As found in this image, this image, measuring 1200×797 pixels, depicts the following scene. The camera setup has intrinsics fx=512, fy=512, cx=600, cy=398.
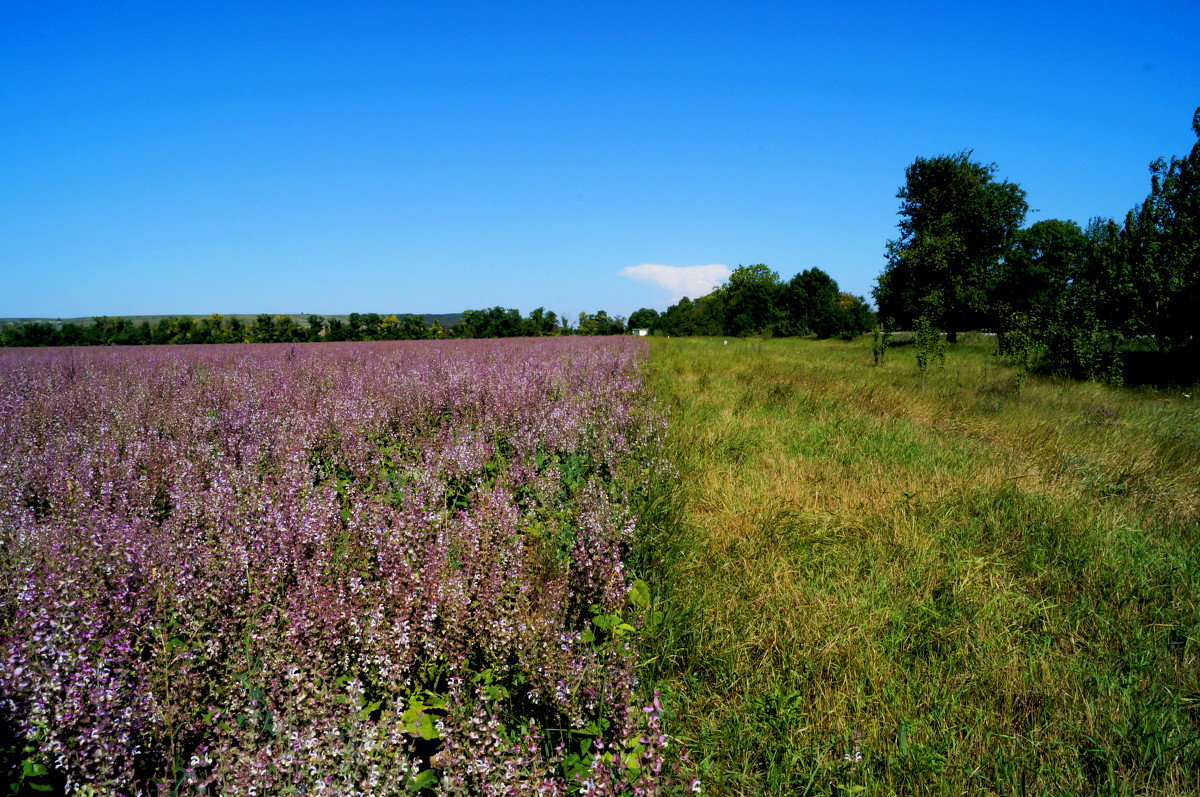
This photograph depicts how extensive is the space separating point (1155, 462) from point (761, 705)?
567 centimetres

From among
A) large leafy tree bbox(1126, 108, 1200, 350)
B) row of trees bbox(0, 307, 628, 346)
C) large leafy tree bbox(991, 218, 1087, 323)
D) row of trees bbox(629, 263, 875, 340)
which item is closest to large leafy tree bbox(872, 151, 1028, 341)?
large leafy tree bbox(991, 218, 1087, 323)

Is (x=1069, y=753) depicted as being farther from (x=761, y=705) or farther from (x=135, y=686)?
(x=135, y=686)

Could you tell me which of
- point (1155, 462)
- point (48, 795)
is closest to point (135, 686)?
point (48, 795)

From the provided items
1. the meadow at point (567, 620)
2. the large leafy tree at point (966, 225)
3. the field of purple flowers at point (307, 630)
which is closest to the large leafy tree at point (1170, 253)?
the large leafy tree at point (966, 225)

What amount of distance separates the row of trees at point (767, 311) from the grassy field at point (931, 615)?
41059 millimetres

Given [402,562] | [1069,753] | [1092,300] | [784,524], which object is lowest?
[1069,753]

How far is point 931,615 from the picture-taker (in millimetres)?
2701

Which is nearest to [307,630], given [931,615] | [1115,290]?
[931,615]

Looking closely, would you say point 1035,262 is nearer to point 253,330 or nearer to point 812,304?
point 812,304

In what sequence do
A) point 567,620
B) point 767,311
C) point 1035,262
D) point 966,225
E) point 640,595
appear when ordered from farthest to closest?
point 767,311, point 1035,262, point 966,225, point 640,595, point 567,620

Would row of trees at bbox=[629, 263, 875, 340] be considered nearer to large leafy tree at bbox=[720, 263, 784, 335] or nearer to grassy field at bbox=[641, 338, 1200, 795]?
large leafy tree at bbox=[720, 263, 784, 335]

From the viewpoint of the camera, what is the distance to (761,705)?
6.82 ft

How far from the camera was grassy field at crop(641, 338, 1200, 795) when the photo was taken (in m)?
1.87

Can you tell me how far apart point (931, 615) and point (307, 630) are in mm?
2935
